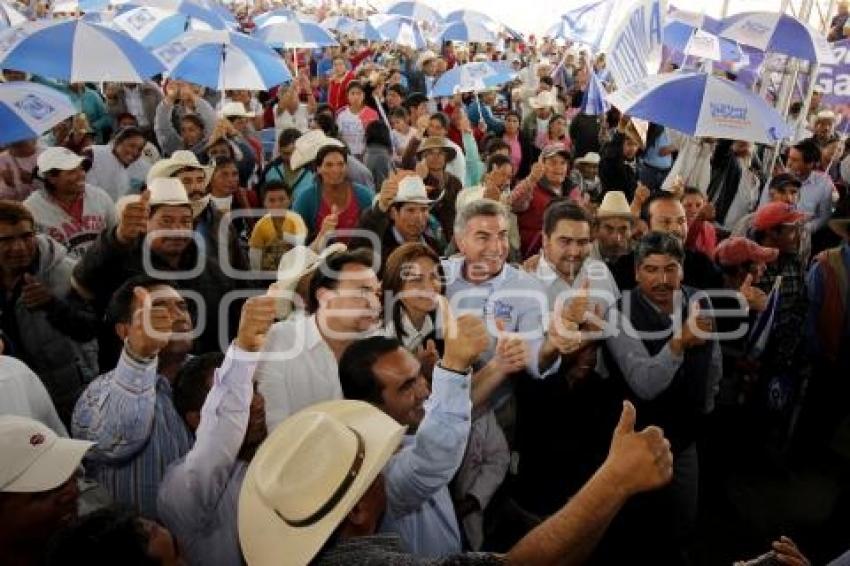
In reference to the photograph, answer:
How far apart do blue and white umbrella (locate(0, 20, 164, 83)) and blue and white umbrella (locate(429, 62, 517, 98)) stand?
3.48 metres

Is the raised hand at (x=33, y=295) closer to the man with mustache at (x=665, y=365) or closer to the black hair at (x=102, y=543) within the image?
the black hair at (x=102, y=543)

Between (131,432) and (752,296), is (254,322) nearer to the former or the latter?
(131,432)

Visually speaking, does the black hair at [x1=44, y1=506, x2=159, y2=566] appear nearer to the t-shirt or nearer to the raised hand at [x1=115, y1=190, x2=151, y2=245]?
the raised hand at [x1=115, y1=190, x2=151, y2=245]

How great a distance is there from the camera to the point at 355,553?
160 centimetres

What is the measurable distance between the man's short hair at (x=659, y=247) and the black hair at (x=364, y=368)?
4.20ft

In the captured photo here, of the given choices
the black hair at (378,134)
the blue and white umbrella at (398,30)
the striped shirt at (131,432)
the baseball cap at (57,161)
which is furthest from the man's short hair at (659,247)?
the blue and white umbrella at (398,30)

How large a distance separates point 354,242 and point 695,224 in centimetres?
230

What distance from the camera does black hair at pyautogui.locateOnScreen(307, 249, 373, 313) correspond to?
9.38ft

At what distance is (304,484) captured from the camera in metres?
1.61

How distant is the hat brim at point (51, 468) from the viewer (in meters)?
1.94

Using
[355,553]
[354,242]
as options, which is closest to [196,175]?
[354,242]

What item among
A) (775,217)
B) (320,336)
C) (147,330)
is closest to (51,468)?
(147,330)

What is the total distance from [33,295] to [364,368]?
171 cm

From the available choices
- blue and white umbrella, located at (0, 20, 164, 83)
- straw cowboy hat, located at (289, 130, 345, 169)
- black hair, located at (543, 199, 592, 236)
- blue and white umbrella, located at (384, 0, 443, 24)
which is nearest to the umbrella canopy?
blue and white umbrella, located at (384, 0, 443, 24)
